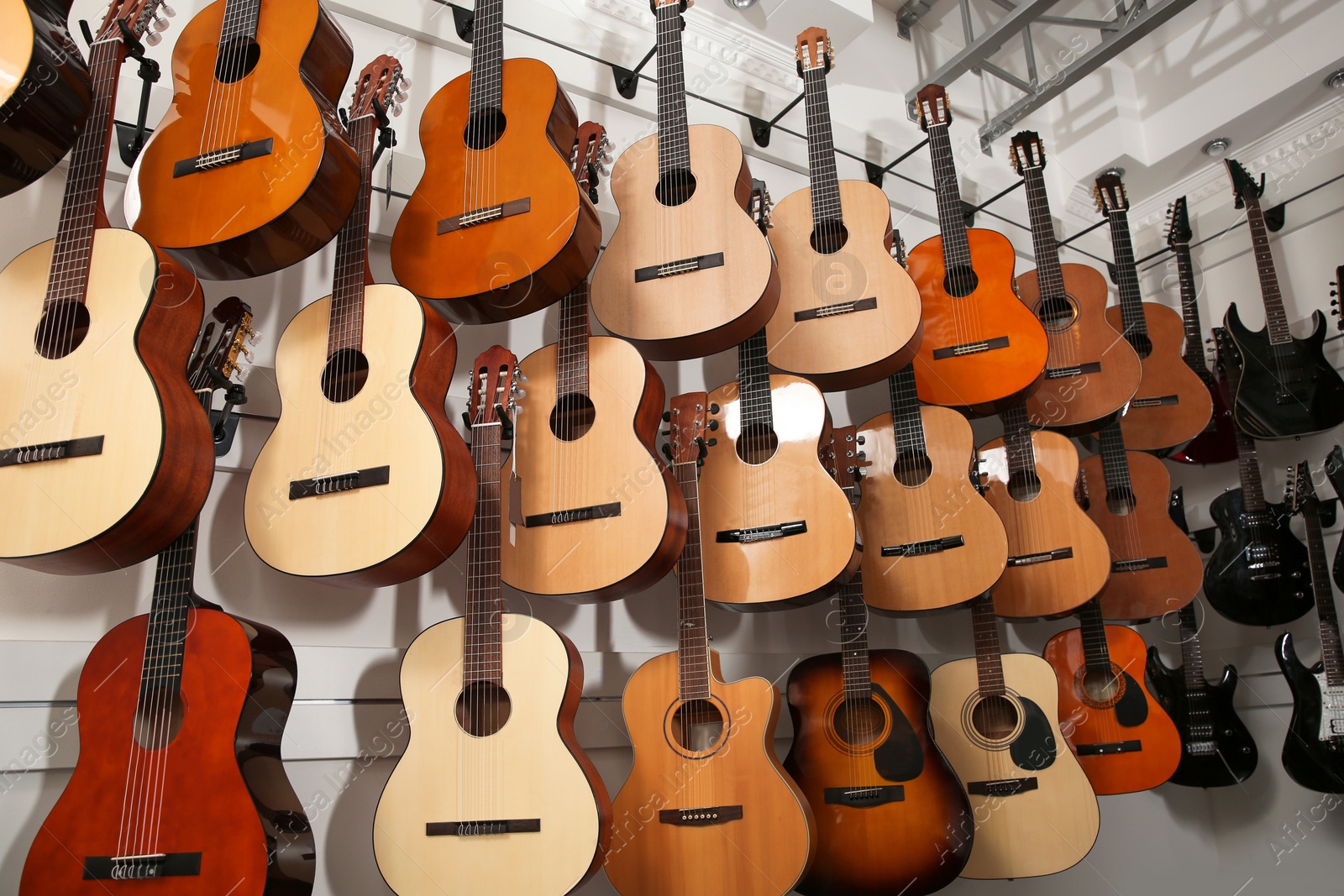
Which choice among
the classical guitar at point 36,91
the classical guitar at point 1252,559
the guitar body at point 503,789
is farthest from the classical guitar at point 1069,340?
the classical guitar at point 36,91

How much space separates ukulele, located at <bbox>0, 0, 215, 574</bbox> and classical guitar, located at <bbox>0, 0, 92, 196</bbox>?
0.09m

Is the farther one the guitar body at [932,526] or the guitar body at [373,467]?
the guitar body at [932,526]

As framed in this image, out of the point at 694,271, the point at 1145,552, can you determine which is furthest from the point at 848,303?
the point at 1145,552

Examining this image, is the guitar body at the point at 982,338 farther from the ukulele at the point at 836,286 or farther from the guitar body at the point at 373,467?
the guitar body at the point at 373,467

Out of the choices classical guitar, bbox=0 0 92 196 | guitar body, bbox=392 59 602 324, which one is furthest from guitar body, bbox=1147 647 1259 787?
classical guitar, bbox=0 0 92 196

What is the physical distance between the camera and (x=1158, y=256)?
12.7 ft

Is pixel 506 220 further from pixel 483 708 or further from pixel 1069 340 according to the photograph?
pixel 1069 340

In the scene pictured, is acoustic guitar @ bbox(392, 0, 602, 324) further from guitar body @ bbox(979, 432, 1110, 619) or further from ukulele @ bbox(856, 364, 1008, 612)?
guitar body @ bbox(979, 432, 1110, 619)

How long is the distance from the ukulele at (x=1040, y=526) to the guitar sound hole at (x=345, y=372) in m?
1.74

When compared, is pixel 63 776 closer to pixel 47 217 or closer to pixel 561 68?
pixel 47 217

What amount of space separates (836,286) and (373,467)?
1334mm

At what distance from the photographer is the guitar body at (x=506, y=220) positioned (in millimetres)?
1820

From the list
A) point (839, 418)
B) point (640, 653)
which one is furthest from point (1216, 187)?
point (640, 653)

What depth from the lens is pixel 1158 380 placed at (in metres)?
3.04
